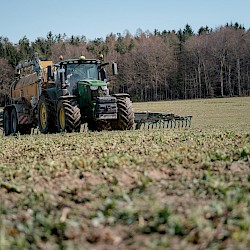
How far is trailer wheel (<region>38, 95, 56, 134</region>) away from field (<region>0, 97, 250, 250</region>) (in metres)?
10.7

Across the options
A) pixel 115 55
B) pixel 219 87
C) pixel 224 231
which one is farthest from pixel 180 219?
pixel 115 55

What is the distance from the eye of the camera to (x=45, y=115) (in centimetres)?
1816

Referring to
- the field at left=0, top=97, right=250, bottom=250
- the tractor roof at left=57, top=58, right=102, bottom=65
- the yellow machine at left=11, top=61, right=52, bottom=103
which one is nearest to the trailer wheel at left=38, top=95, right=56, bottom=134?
the yellow machine at left=11, top=61, right=52, bottom=103

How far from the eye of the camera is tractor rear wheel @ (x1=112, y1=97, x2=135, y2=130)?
17.0 metres

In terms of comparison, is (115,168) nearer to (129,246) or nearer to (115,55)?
(129,246)

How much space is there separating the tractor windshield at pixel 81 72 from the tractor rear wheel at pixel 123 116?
5.38 feet

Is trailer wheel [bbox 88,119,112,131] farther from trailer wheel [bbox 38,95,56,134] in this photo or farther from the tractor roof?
the tractor roof

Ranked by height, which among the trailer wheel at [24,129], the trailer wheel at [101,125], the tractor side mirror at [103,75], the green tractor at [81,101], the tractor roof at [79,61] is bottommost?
the trailer wheel at [24,129]

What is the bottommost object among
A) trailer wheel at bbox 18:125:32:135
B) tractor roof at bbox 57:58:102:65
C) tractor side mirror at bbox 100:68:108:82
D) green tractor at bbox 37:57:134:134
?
trailer wheel at bbox 18:125:32:135

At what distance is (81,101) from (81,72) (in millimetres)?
1203

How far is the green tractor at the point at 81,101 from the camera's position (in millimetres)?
16422

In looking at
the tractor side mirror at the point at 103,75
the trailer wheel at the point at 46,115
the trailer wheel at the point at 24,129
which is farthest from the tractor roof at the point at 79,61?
the trailer wheel at the point at 24,129

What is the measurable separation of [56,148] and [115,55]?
266 feet

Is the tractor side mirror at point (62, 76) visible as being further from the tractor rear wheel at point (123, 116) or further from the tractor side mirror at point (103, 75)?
the tractor rear wheel at point (123, 116)
